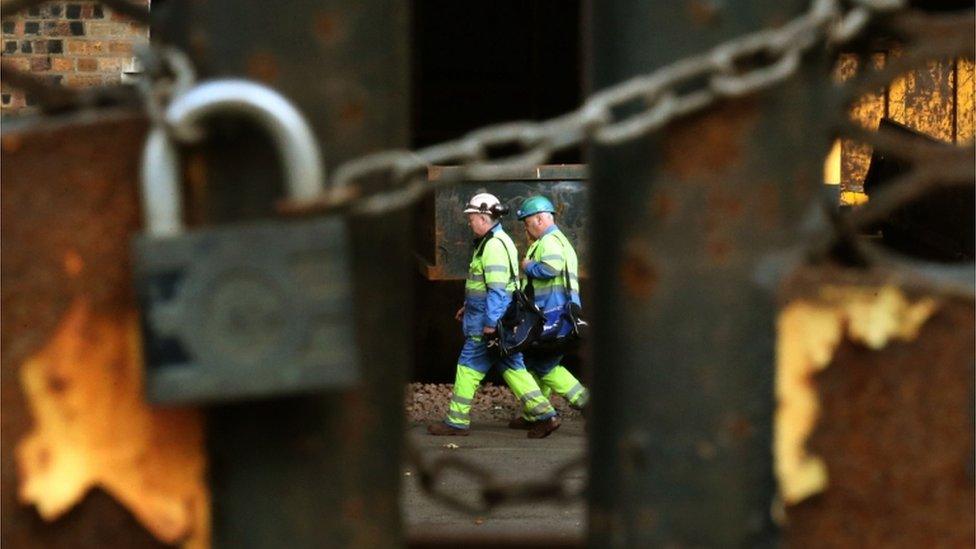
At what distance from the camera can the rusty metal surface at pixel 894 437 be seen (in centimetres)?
108

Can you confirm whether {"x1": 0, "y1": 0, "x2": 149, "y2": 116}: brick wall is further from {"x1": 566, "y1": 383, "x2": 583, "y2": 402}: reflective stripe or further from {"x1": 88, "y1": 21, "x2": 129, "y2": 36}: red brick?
{"x1": 566, "y1": 383, "x2": 583, "y2": 402}: reflective stripe

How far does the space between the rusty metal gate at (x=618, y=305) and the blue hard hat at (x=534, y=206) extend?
24.5 feet

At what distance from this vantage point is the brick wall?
24.7 feet

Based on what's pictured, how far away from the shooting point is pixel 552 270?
8.73m

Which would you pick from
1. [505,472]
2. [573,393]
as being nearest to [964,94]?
[573,393]

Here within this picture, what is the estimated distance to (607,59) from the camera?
111 centimetres

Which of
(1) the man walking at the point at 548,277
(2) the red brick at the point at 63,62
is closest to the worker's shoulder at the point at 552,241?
(1) the man walking at the point at 548,277

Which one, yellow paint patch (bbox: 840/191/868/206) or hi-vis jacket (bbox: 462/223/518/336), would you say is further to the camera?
yellow paint patch (bbox: 840/191/868/206)

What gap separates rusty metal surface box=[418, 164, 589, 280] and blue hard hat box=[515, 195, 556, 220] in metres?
0.25

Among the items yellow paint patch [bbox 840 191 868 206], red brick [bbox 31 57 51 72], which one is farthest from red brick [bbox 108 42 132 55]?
yellow paint patch [bbox 840 191 868 206]

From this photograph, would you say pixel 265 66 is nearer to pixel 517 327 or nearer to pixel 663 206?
pixel 663 206

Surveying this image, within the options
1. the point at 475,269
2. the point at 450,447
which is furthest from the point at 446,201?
the point at 450,447

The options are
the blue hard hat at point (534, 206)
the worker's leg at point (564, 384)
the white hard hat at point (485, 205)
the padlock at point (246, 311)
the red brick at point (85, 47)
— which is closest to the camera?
the padlock at point (246, 311)

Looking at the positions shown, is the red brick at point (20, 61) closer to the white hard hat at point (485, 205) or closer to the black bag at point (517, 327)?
the white hard hat at point (485, 205)
